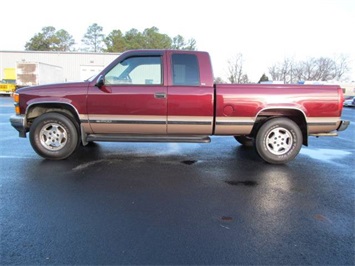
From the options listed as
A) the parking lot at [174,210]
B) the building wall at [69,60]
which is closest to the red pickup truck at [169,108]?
the parking lot at [174,210]

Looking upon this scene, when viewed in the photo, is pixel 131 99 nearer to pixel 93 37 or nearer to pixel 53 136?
pixel 53 136

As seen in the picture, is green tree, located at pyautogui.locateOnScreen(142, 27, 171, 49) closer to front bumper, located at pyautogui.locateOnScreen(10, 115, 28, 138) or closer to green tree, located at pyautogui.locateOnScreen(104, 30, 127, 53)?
green tree, located at pyautogui.locateOnScreen(104, 30, 127, 53)

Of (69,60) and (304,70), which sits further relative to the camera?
(304,70)

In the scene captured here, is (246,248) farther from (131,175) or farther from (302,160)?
(302,160)

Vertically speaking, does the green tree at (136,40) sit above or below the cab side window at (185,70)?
above

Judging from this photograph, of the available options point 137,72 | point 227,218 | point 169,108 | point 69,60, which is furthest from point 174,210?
point 69,60

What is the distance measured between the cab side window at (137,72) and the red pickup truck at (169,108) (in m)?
0.02

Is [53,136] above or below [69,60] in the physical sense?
below

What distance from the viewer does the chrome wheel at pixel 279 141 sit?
17.2ft

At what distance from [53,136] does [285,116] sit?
4.49 meters

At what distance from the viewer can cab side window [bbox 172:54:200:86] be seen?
5.05 metres

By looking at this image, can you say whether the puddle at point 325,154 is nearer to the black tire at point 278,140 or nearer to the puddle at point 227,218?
the black tire at point 278,140

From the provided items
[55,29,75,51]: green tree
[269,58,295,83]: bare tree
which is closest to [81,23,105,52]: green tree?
[55,29,75,51]: green tree

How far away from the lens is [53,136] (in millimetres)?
5246
